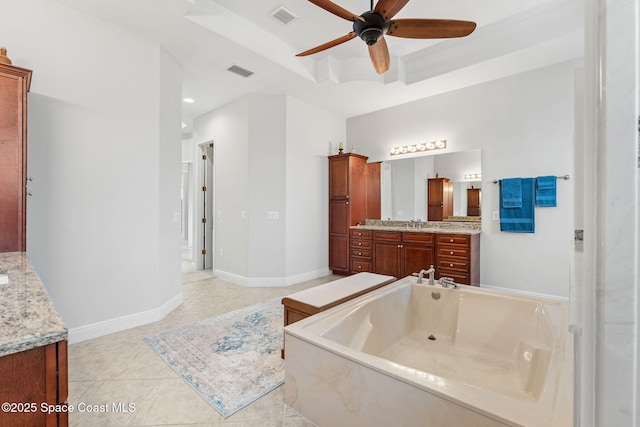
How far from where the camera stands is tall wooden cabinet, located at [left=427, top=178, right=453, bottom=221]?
4.53m

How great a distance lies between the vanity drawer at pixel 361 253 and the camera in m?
4.75

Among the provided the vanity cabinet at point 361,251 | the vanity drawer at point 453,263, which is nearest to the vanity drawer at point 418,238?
the vanity drawer at point 453,263

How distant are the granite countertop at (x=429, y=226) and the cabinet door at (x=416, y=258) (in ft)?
0.79

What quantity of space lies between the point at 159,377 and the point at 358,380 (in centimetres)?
149

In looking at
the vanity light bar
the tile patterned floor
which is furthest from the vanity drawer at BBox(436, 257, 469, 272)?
the tile patterned floor

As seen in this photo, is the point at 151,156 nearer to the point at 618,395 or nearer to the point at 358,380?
the point at 358,380

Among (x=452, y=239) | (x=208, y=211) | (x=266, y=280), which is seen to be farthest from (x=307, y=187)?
(x=452, y=239)

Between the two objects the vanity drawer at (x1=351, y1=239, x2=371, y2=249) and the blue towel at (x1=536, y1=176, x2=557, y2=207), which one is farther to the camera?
the vanity drawer at (x1=351, y1=239, x2=371, y2=249)

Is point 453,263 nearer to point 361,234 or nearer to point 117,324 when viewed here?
point 361,234

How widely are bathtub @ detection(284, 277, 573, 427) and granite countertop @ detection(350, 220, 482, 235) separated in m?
1.66

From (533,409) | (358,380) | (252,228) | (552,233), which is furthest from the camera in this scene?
(252,228)

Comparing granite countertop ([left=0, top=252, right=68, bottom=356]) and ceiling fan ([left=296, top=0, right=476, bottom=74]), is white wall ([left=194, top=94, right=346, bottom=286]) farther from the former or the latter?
granite countertop ([left=0, top=252, right=68, bottom=356])

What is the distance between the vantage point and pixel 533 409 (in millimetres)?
1094

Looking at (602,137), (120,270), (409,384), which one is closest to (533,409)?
(409,384)
